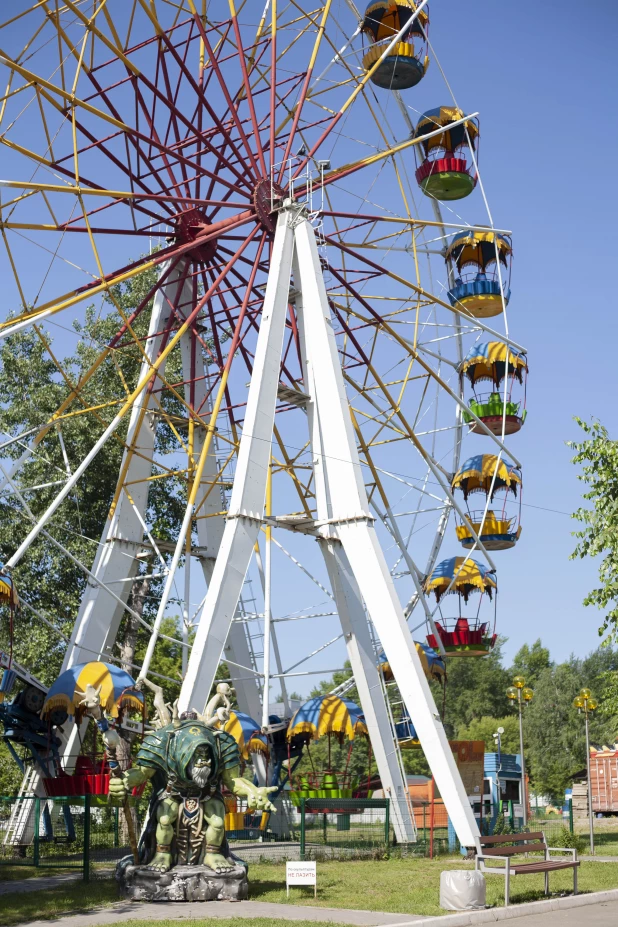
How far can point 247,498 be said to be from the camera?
19.2 meters

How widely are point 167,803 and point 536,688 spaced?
63110 millimetres

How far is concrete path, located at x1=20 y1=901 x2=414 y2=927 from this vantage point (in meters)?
11.8

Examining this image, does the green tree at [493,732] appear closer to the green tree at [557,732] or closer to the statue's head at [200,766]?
the green tree at [557,732]

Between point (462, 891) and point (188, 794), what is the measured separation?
3524 millimetres

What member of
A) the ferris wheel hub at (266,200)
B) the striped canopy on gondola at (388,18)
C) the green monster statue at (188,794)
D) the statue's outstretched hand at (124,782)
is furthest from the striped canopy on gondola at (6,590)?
the striped canopy on gondola at (388,18)

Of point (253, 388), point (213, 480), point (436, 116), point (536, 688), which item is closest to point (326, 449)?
point (253, 388)

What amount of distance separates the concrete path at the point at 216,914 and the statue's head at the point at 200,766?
1410 millimetres

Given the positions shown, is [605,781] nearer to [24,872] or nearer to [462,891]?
[24,872]

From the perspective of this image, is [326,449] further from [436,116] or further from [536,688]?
[536,688]

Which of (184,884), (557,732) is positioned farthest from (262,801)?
(557,732)

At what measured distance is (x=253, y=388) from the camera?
19.9 metres

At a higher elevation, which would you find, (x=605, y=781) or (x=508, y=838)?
(x=605, y=781)

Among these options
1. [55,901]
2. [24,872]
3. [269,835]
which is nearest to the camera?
[55,901]

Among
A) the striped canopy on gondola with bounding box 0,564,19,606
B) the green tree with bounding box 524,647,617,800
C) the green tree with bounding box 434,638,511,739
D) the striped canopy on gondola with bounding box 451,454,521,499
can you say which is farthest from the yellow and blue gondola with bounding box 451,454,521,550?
the green tree with bounding box 434,638,511,739
